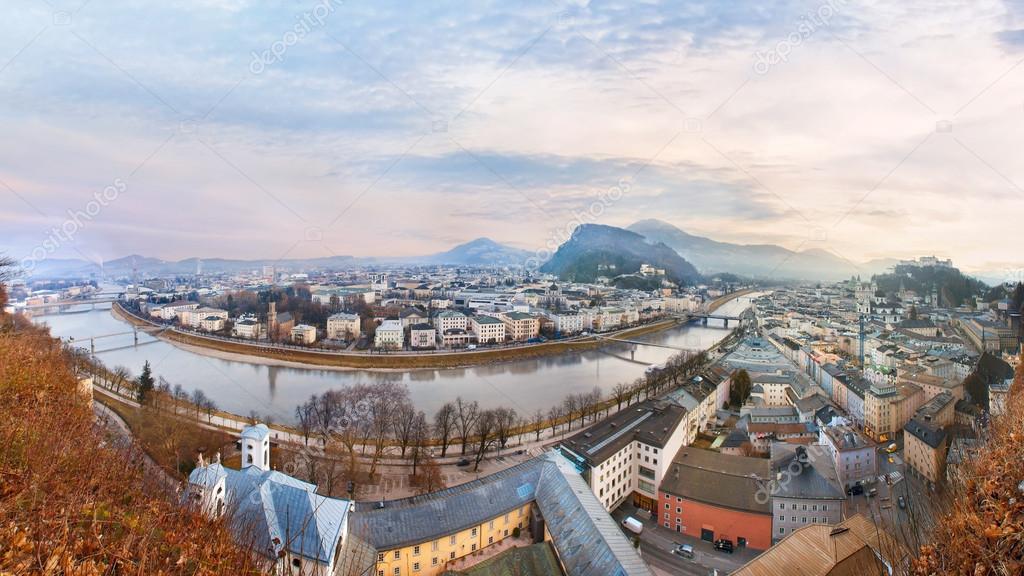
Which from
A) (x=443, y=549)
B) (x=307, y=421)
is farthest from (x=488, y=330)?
(x=443, y=549)

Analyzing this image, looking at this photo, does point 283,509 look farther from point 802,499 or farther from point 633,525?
point 802,499

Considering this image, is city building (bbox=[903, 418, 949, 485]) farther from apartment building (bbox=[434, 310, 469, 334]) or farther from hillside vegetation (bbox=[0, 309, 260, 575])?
apartment building (bbox=[434, 310, 469, 334])

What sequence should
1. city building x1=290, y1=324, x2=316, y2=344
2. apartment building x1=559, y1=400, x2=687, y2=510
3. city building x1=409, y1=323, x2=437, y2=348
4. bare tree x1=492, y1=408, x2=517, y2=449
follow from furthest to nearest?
city building x1=290, y1=324, x2=316, y2=344
city building x1=409, y1=323, x2=437, y2=348
bare tree x1=492, y1=408, x2=517, y2=449
apartment building x1=559, y1=400, x2=687, y2=510

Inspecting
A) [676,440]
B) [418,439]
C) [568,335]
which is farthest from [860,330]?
[418,439]

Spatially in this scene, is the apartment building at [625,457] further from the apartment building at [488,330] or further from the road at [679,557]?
the apartment building at [488,330]

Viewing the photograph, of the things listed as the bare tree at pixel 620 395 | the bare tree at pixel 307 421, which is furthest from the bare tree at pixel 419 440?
the bare tree at pixel 620 395

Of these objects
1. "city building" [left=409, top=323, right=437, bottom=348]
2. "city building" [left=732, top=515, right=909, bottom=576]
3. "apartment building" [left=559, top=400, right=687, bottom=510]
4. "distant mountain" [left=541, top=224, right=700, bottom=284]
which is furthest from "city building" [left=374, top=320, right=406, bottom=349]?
"distant mountain" [left=541, top=224, right=700, bottom=284]

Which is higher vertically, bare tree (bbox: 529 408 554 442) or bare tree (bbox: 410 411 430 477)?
bare tree (bbox: 410 411 430 477)
